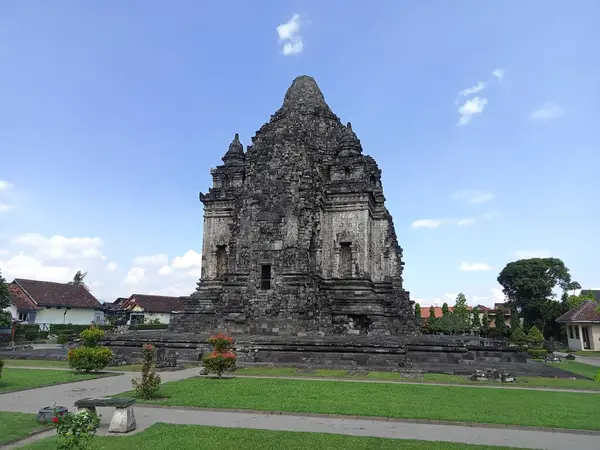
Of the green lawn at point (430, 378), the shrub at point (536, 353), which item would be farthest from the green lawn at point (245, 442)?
the shrub at point (536, 353)

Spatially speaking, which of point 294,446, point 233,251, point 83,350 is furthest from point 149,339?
point 294,446

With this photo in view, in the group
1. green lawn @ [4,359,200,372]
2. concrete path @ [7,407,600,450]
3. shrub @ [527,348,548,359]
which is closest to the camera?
concrete path @ [7,407,600,450]

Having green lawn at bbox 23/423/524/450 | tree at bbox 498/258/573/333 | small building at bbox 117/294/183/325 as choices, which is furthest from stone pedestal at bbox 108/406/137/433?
tree at bbox 498/258/573/333

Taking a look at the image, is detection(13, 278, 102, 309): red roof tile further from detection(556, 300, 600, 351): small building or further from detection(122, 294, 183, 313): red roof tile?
detection(556, 300, 600, 351): small building

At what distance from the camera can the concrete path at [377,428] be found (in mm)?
7977

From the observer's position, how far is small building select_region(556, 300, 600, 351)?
4078 centimetres

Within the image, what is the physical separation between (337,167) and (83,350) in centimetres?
1954

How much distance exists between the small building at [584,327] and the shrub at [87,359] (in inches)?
1568

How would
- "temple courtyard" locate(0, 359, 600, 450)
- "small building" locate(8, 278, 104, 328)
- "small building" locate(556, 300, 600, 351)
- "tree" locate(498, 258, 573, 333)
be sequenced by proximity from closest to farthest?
"temple courtyard" locate(0, 359, 600, 450)
"small building" locate(556, 300, 600, 351)
"small building" locate(8, 278, 104, 328)
"tree" locate(498, 258, 573, 333)

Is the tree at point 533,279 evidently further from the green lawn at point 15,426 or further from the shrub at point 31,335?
the green lawn at point 15,426

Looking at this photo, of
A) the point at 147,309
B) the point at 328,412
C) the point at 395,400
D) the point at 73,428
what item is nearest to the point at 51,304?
the point at 147,309

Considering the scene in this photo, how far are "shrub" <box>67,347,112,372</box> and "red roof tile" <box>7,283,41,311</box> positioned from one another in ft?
111

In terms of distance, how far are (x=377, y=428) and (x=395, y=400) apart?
2801 mm

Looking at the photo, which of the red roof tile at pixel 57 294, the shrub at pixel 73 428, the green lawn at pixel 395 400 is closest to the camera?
the shrub at pixel 73 428
